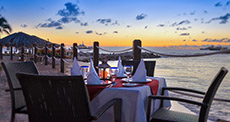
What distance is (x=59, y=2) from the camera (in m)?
12.5

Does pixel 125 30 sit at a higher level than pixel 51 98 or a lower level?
higher

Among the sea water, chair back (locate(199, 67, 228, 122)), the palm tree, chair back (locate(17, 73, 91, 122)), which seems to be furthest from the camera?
the palm tree

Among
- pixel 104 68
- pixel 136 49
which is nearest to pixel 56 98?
pixel 104 68

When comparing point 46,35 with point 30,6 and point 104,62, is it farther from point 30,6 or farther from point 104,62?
point 104,62

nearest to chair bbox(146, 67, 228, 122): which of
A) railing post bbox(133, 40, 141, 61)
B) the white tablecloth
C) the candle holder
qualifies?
the white tablecloth

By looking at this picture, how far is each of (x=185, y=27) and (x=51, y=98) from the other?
21870mm

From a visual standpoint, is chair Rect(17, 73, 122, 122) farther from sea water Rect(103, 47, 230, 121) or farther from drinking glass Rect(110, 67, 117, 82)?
sea water Rect(103, 47, 230, 121)

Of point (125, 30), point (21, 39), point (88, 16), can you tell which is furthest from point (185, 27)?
point (21, 39)

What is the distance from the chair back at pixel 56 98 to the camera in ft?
4.46

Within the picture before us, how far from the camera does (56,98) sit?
142cm

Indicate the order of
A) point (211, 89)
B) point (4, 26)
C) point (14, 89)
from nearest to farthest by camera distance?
point (211, 89) → point (14, 89) → point (4, 26)

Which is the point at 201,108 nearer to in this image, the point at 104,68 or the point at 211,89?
the point at 211,89

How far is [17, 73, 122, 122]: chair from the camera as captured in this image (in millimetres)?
1360

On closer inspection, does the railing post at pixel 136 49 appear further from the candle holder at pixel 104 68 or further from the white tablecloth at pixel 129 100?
the white tablecloth at pixel 129 100
